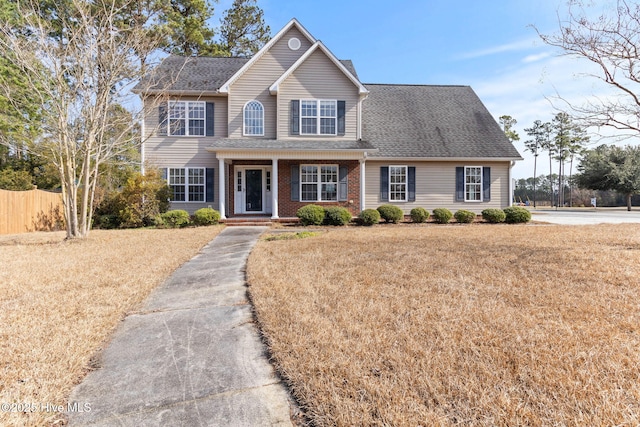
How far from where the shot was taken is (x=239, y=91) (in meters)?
14.9

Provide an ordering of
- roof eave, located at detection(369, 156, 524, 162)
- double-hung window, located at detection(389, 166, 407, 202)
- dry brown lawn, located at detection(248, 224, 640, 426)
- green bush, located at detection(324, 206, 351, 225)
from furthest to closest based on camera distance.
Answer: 1. double-hung window, located at detection(389, 166, 407, 202)
2. roof eave, located at detection(369, 156, 524, 162)
3. green bush, located at detection(324, 206, 351, 225)
4. dry brown lawn, located at detection(248, 224, 640, 426)

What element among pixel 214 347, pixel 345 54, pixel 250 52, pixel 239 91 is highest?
pixel 250 52

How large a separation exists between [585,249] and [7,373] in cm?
909

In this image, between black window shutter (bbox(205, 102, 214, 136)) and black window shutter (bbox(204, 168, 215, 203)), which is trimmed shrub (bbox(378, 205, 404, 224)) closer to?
black window shutter (bbox(204, 168, 215, 203))

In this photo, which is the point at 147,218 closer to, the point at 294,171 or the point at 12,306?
the point at 294,171

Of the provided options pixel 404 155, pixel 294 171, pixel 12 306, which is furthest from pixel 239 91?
pixel 12 306

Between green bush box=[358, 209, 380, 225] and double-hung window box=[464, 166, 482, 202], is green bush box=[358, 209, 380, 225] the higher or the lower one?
the lower one

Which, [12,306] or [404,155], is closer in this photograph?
[12,306]

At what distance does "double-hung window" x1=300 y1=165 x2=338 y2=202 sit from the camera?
1470 cm

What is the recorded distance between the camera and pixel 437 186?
16094 millimetres

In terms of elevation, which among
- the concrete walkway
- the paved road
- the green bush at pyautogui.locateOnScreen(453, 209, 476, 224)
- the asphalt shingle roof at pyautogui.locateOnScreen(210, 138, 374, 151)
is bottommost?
the concrete walkway

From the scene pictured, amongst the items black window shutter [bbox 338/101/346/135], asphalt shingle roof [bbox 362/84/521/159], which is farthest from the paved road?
black window shutter [bbox 338/101/346/135]

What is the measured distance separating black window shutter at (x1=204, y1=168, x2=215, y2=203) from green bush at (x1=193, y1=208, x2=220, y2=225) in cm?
212

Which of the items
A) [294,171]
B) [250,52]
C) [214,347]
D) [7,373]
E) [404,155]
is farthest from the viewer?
[250,52]
